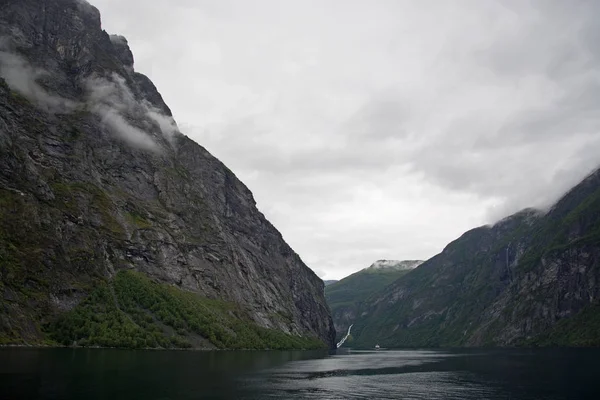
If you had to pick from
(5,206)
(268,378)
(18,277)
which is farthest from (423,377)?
(5,206)

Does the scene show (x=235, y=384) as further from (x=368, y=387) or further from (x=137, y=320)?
(x=137, y=320)

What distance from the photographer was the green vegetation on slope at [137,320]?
144875 millimetres

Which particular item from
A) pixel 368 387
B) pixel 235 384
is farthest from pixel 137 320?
pixel 368 387

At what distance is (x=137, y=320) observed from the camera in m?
166

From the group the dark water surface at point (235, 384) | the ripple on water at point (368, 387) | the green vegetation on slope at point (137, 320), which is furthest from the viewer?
the green vegetation on slope at point (137, 320)

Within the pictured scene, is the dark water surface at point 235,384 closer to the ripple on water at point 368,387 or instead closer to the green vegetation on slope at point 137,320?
the ripple on water at point 368,387

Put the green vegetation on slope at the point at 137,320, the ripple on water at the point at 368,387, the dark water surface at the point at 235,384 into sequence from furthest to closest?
the green vegetation on slope at the point at 137,320 → the ripple on water at the point at 368,387 → the dark water surface at the point at 235,384

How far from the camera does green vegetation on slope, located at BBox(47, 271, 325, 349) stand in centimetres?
14488

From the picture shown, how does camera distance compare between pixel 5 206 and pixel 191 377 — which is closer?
pixel 191 377

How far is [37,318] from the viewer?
447 feet

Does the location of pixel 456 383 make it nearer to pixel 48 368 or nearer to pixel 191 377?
pixel 191 377

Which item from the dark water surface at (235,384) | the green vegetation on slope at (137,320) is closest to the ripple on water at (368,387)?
the dark water surface at (235,384)

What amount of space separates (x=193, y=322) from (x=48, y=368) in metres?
108

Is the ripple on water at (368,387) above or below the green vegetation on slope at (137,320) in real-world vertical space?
below
